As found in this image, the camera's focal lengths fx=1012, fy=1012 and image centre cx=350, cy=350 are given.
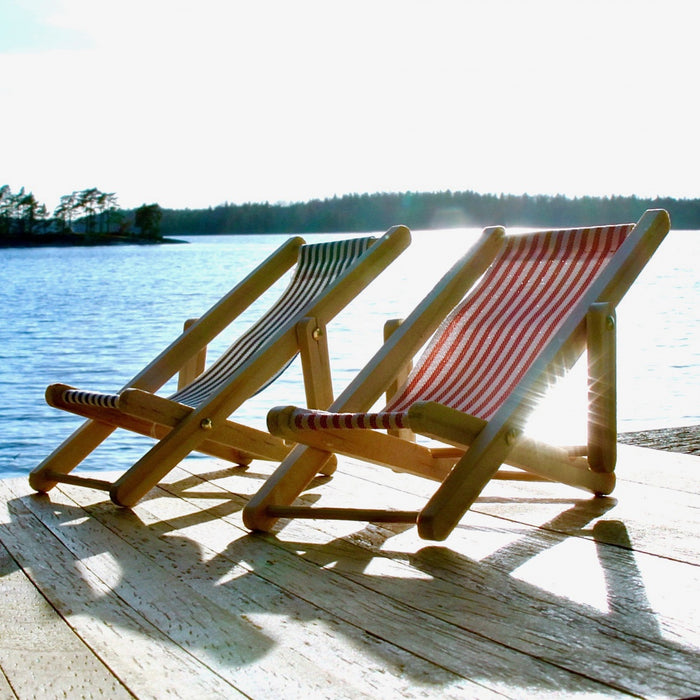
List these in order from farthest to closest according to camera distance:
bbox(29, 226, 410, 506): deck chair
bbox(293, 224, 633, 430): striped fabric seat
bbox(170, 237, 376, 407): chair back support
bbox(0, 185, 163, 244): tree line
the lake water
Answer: bbox(0, 185, 163, 244): tree line < the lake water < bbox(170, 237, 376, 407): chair back support < bbox(29, 226, 410, 506): deck chair < bbox(293, 224, 633, 430): striped fabric seat

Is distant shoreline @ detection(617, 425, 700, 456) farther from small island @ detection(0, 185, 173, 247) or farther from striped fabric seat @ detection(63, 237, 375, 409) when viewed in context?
small island @ detection(0, 185, 173, 247)

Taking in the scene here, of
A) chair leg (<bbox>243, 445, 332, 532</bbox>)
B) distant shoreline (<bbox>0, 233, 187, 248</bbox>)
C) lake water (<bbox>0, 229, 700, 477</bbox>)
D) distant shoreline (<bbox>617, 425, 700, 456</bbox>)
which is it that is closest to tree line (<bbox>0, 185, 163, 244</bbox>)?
distant shoreline (<bbox>0, 233, 187, 248</bbox>)

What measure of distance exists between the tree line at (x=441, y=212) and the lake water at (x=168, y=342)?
265 centimetres

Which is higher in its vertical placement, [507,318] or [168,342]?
[507,318]

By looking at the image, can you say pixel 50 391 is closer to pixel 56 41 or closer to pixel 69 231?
pixel 56 41

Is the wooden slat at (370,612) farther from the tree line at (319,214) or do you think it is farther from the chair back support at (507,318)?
the tree line at (319,214)

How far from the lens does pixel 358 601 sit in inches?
87.0

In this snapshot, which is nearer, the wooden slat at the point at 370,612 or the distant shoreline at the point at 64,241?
the wooden slat at the point at 370,612

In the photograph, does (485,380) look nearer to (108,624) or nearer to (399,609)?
(399,609)

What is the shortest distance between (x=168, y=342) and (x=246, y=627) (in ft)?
47.8

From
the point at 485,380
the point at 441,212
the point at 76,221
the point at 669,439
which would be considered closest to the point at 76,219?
the point at 76,221

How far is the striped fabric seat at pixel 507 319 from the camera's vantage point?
3084mm

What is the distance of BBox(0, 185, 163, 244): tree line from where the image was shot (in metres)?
75.8

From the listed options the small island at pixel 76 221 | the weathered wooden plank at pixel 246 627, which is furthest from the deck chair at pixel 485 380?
the small island at pixel 76 221
